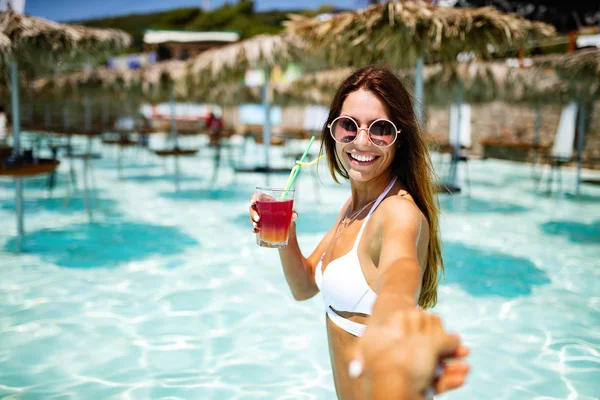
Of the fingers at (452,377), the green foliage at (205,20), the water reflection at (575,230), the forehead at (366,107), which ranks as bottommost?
the water reflection at (575,230)

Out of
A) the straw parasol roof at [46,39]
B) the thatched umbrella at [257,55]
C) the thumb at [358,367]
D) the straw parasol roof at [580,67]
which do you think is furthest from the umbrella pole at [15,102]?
the straw parasol roof at [580,67]

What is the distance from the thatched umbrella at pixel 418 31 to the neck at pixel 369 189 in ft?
15.5

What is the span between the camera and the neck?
132 centimetres

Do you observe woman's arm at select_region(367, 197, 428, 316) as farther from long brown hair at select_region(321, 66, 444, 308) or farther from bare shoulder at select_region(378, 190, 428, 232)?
long brown hair at select_region(321, 66, 444, 308)

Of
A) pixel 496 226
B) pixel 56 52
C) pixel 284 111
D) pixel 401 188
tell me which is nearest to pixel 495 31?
pixel 496 226

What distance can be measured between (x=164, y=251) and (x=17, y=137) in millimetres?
2059

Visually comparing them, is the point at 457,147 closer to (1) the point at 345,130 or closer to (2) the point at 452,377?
(1) the point at 345,130

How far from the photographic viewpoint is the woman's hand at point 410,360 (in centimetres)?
56

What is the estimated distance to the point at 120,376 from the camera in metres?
2.89

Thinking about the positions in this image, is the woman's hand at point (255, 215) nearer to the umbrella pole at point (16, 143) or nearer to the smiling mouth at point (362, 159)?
the smiling mouth at point (362, 159)

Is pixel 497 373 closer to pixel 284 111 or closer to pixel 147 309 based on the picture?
pixel 147 309

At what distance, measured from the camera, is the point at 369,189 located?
1.35m

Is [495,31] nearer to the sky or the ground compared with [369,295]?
nearer to the sky

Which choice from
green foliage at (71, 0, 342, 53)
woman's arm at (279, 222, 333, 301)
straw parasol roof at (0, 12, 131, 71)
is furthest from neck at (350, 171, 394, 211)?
Answer: green foliage at (71, 0, 342, 53)
